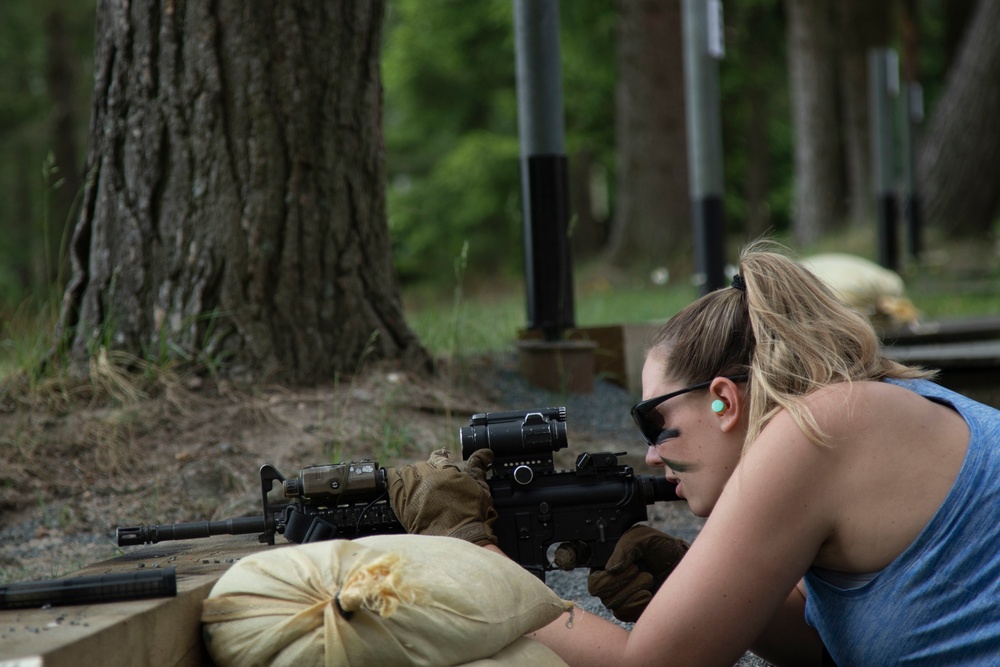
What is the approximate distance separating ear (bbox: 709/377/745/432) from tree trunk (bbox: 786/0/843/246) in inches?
711

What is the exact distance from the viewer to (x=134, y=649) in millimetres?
1753

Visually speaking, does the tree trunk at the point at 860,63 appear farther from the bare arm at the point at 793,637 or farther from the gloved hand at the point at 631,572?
the gloved hand at the point at 631,572

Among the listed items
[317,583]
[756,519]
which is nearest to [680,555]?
[756,519]

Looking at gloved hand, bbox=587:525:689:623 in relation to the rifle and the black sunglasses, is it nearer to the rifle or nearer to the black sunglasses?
the rifle

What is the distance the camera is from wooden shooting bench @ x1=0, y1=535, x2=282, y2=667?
158 centimetres

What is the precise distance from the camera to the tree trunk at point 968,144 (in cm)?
1462

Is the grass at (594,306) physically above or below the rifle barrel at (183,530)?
below

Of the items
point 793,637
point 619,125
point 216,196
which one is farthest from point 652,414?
point 619,125

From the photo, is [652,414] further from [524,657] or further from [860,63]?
[860,63]

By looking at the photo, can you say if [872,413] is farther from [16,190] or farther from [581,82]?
[16,190]

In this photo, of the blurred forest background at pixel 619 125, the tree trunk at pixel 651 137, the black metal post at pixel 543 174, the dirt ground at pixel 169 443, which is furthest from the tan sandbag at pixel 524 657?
the tree trunk at pixel 651 137

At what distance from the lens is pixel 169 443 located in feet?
15.3

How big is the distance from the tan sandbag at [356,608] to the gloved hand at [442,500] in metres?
0.36

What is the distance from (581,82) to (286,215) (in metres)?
18.5
